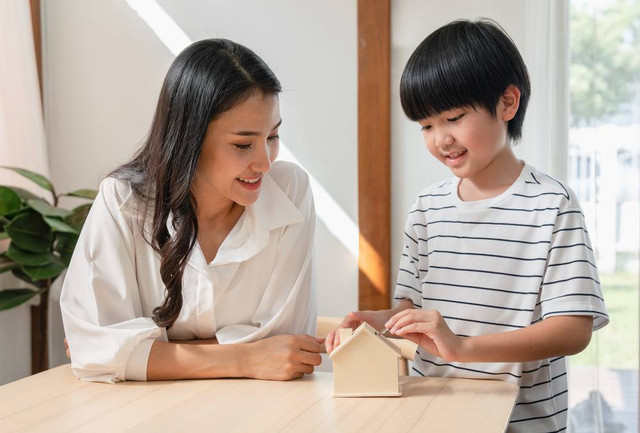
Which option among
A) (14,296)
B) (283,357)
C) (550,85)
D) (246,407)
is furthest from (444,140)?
(14,296)

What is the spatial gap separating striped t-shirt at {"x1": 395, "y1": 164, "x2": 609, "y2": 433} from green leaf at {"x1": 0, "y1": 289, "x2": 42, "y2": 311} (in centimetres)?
199

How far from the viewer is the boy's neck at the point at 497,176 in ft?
5.50

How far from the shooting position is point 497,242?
64.6 inches

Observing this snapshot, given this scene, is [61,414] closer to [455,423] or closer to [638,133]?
[455,423]

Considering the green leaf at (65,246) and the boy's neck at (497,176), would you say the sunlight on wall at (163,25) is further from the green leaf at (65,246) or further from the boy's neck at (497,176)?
the boy's neck at (497,176)

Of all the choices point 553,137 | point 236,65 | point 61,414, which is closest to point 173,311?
point 61,414

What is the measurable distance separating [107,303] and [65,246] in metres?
1.68

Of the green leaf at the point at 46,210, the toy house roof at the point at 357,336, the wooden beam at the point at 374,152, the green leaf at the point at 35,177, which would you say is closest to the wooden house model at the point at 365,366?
the toy house roof at the point at 357,336

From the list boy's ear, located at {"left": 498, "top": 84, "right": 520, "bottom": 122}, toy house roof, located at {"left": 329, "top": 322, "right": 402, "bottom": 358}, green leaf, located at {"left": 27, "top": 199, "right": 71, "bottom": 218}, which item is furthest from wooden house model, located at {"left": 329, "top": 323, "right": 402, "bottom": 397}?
green leaf, located at {"left": 27, "top": 199, "right": 71, "bottom": 218}

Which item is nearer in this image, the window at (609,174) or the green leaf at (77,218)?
the window at (609,174)

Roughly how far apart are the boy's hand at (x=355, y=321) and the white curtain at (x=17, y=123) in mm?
2275

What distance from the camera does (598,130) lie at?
2.85 m

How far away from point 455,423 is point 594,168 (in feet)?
6.05

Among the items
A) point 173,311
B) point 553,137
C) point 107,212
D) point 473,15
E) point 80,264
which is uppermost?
point 473,15
